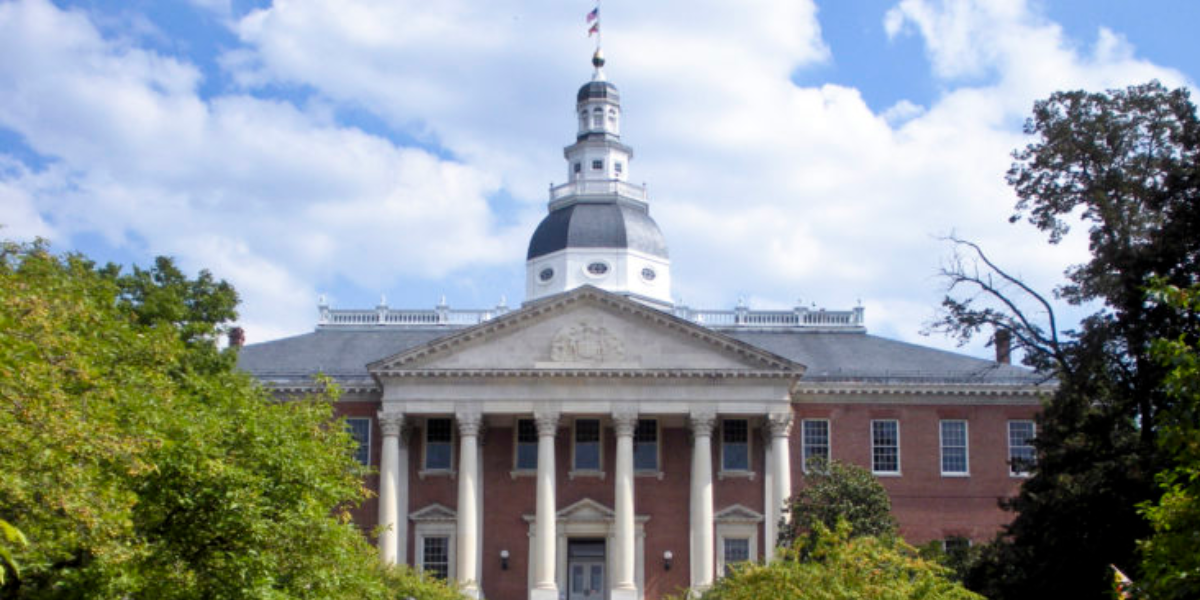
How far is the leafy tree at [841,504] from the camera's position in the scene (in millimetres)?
51344

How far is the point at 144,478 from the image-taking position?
86.4ft

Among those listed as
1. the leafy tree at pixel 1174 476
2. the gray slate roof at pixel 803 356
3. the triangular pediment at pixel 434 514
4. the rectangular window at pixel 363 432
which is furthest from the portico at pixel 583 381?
the leafy tree at pixel 1174 476

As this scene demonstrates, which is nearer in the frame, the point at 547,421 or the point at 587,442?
the point at 547,421

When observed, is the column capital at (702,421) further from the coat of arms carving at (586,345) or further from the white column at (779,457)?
the coat of arms carving at (586,345)

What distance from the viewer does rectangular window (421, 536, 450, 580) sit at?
205 feet

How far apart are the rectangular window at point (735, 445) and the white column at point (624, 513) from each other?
184 inches

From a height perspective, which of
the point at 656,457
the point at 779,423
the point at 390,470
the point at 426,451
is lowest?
the point at 390,470

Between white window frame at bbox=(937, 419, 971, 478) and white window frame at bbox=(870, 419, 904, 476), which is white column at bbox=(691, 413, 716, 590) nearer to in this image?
white window frame at bbox=(870, 419, 904, 476)

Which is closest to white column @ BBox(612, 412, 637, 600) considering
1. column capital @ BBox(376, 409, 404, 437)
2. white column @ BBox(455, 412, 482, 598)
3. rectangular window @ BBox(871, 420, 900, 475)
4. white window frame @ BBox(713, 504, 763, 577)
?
white window frame @ BBox(713, 504, 763, 577)

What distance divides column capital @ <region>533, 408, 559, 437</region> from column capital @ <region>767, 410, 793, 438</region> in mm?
8211

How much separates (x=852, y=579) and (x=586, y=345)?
31289 millimetres

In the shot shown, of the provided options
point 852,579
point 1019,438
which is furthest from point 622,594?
point 852,579

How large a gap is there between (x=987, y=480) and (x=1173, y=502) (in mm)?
44192

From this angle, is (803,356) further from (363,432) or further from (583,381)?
(363,432)
